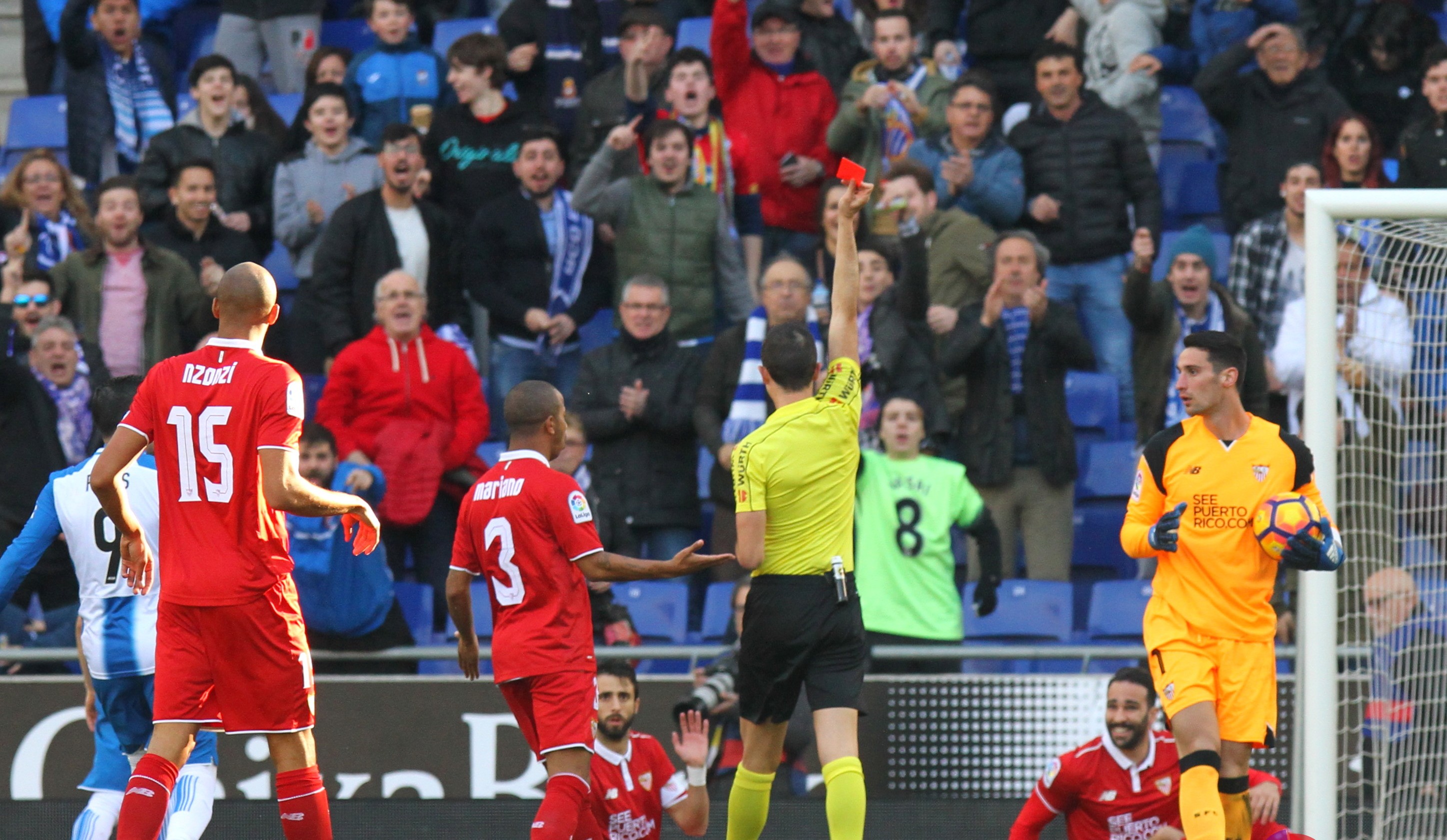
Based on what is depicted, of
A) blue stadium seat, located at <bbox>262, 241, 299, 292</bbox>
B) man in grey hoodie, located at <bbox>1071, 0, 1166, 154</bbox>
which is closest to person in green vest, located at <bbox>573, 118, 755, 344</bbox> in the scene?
blue stadium seat, located at <bbox>262, 241, 299, 292</bbox>

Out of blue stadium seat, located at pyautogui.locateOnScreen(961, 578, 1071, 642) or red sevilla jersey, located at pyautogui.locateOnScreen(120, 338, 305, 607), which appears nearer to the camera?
red sevilla jersey, located at pyautogui.locateOnScreen(120, 338, 305, 607)

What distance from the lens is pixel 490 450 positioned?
10031 mm

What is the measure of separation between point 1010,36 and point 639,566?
6.83 meters

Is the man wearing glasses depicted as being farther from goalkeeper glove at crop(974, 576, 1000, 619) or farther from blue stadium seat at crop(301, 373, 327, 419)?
goalkeeper glove at crop(974, 576, 1000, 619)

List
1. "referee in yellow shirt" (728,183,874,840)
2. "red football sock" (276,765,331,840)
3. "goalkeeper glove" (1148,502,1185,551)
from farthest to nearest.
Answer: "goalkeeper glove" (1148,502,1185,551) < "referee in yellow shirt" (728,183,874,840) < "red football sock" (276,765,331,840)

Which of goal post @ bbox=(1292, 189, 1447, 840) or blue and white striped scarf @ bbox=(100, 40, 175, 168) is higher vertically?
blue and white striped scarf @ bbox=(100, 40, 175, 168)

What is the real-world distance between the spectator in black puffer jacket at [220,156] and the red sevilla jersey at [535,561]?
5.28 metres

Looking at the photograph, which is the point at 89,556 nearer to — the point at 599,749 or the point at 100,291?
the point at 599,749

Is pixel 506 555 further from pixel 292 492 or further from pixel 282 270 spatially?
pixel 282 270

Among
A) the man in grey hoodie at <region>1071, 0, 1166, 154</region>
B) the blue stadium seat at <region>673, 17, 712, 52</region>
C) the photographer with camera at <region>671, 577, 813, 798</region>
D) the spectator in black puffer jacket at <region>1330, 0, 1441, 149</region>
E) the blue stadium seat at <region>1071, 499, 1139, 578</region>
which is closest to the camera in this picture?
the photographer with camera at <region>671, 577, 813, 798</region>

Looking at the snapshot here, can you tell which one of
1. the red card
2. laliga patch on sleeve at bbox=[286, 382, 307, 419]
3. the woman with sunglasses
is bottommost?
laliga patch on sleeve at bbox=[286, 382, 307, 419]

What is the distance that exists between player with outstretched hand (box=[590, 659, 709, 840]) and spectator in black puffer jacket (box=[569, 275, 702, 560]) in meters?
2.07

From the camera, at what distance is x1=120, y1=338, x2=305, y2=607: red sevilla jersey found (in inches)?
215

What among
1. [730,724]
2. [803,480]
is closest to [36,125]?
[730,724]
